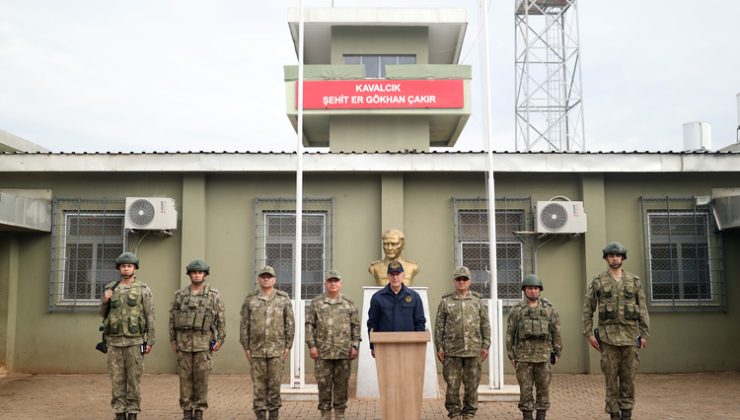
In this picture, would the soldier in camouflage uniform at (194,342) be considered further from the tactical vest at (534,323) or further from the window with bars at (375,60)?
the window with bars at (375,60)

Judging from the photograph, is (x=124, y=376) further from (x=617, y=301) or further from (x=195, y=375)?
(x=617, y=301)

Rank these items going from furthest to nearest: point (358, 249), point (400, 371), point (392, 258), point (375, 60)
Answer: point (375, 60)
point (358, 249)
point (392, 258)
point (400, 371)

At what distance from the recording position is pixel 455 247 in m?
10.7

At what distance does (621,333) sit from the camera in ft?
23.2

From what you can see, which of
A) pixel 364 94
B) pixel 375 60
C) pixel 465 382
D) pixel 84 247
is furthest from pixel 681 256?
pixel 84 247

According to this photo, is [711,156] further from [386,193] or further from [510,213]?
[386,193]

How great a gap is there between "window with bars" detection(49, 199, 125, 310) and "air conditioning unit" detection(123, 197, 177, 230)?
58cm

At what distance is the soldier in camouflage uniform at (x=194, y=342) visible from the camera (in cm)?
709

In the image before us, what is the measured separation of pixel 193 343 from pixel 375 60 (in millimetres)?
9281

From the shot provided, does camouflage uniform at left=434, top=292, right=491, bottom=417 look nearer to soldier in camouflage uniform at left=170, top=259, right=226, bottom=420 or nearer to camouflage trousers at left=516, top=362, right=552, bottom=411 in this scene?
camouflage trousers at left=516, top=362, right=552, bottom=411

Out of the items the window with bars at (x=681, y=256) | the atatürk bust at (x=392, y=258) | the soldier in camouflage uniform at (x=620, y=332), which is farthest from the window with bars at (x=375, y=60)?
the soldier in camouflage uniform at (x=620, y=332)

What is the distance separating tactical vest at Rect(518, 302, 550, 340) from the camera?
7.09 metres

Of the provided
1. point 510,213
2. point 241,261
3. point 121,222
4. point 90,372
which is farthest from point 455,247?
point 90,372

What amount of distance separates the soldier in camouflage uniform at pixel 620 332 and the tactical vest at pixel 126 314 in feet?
15.1
